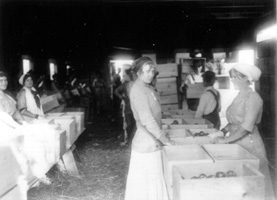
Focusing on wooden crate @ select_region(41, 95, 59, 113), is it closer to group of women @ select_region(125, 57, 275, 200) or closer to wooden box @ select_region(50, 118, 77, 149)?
wooden box @ select_region(50, 118, 77, 149)

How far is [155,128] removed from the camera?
3316 millimetres

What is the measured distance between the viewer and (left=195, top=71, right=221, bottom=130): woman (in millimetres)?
4996

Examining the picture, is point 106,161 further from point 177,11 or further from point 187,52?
point 187,52

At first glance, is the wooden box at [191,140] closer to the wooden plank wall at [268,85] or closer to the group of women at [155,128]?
the group of women at [155,128]

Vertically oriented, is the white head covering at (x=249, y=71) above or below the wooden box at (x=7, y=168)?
above

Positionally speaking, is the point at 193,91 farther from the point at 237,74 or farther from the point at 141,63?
the point at 141,63

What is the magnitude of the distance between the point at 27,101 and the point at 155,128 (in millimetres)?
3352

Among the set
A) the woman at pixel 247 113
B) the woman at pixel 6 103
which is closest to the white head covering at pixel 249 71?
the woman at pixel 247 113

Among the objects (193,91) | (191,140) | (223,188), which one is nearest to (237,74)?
(191,140)

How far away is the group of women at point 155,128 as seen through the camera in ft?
10.7

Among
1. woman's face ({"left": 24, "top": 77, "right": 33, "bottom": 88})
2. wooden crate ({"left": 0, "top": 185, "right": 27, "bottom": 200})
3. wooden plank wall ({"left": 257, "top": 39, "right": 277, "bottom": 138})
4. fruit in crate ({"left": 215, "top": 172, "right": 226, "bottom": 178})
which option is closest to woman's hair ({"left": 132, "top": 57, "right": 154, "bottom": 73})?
fruit in crate ({"left": 215, "top": 172, "right": 226, "bottom": 178})

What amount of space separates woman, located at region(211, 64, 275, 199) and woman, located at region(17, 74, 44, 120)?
3619mm

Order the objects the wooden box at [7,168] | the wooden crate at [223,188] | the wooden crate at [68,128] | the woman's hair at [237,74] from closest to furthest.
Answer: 1. the wooden crate at [223,188]
2. the wooden box at [7,168]
3. the woman's hair at [237,74]
4. the wooden crate at [68,128]

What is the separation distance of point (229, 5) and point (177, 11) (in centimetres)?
118
